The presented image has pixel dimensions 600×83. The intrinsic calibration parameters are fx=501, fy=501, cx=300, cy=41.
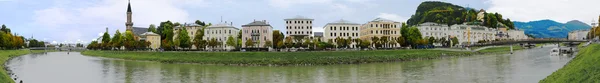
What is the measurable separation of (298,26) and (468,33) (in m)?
55.5

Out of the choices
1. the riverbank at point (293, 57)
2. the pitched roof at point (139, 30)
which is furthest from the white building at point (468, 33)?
the pitched roof at point (139, 30)

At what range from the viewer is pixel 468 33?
419ft

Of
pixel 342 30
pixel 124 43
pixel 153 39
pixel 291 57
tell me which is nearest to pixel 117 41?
pixel 153 39

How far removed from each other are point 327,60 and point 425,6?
15401 cm

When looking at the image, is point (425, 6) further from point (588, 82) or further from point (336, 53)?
point (588, 82)

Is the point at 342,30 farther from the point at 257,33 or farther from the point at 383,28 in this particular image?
the point at 257,33

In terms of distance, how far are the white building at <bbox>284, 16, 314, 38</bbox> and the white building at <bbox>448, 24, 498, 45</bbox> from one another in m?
46.4

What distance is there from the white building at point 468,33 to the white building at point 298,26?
46351mm

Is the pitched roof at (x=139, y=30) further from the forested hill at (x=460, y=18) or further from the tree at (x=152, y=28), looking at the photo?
the forested hill at (x=460, y=18)

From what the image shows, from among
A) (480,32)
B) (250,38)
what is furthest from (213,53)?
(480,32)

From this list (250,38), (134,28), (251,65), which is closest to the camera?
(251,65)

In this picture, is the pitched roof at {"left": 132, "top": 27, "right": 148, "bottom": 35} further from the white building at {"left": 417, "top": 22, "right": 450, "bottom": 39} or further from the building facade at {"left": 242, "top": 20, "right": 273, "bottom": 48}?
the white building at {"left": 417, "top": 22, "right": 450, "bottom": 39}

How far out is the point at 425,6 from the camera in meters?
199

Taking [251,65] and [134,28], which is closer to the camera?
[251,65]
